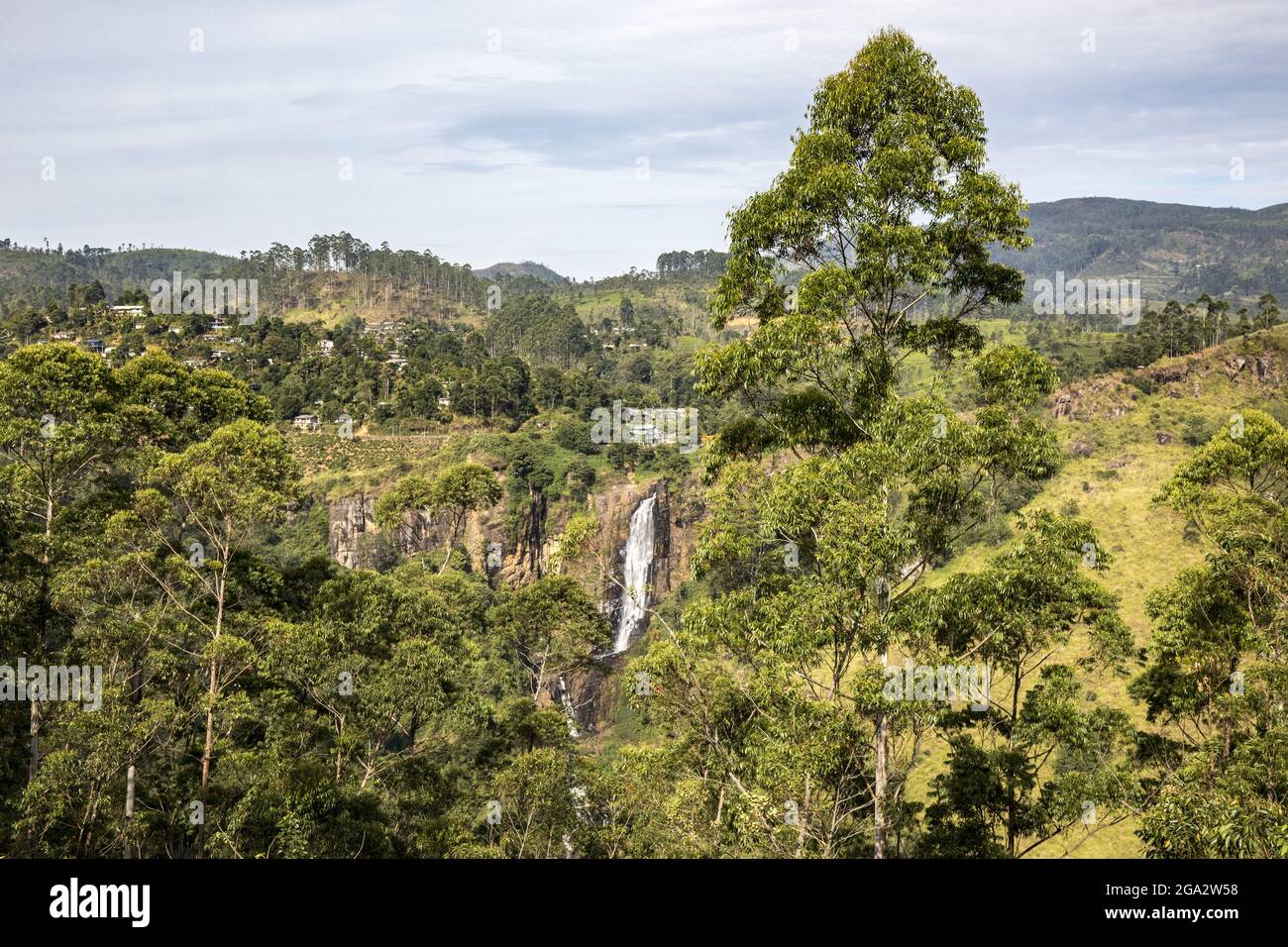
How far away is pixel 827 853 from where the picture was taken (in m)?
10.1

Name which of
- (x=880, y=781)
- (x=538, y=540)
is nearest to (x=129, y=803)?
(x=880, y=781)

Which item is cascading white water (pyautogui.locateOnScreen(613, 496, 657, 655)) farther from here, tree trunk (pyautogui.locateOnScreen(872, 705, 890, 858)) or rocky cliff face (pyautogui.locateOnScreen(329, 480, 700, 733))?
tree trunk (pyautogui.locateOnScreen(872, 705, 890, 858))

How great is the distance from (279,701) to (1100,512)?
3845 cm

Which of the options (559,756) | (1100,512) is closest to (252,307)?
(1100,512)

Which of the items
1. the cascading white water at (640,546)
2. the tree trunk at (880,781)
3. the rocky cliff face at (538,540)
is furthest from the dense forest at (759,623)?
the cascading white water at (640,546)

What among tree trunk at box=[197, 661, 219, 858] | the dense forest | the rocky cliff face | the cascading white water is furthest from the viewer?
the cascading white water

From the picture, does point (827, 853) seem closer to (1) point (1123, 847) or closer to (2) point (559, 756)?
(2) point (559, 756)

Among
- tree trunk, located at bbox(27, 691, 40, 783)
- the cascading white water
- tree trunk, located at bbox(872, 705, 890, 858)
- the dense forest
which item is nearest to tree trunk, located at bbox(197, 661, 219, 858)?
the dense forest

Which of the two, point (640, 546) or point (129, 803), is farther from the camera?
point (640, 546)

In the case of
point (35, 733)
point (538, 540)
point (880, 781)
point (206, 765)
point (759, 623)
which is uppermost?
point (759, 623)

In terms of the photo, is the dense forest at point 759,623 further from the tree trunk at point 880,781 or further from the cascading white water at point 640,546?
the cascading white water at point 640,546

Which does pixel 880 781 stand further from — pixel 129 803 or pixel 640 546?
pixel 640 546

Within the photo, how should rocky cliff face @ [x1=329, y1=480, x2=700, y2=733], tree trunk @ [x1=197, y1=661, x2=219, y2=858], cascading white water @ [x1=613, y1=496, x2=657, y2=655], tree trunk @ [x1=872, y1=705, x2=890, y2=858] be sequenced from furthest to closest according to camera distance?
1. cascading white water @ [x1=613, y1=496, x2=657, y2=655]
2. rocky cliff face @ [x1=329, y1=480, x2=700, y2=733]
3. tree trunk @ [x1=197, y1=661, x2=219, y2=858]
4. tree trunk @ [x1=872, y1=705, x2=890, y2=858]

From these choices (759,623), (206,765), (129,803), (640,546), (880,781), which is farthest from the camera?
(640,546)
